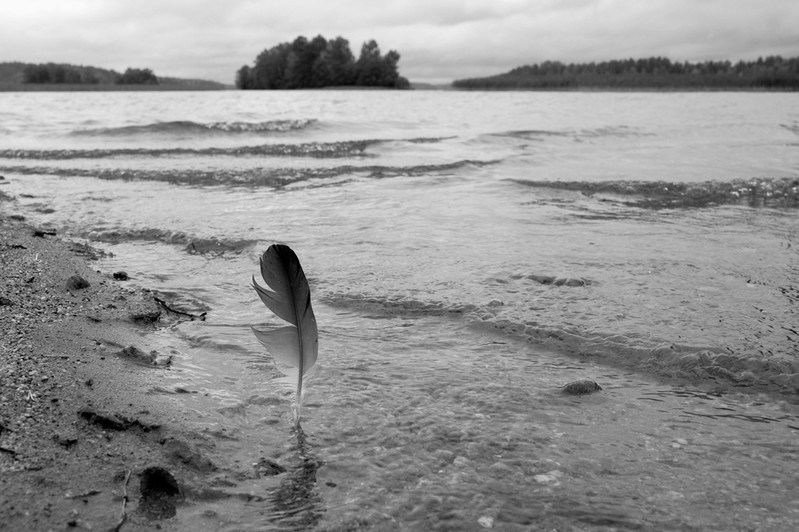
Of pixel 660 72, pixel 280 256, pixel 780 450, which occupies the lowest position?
pixel 780 450

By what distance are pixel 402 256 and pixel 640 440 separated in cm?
298

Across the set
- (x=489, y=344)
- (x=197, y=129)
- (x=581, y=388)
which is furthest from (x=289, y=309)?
(x=197, y=129)

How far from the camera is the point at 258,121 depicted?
22.7 m

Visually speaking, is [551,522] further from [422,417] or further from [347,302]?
[347,302]

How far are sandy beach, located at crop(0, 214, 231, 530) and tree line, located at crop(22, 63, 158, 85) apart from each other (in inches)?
4110

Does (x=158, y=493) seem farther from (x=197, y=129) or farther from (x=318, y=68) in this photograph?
(x=318, y=68)

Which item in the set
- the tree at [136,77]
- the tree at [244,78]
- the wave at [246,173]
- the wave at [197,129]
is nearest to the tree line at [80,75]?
the tree at [136,77]

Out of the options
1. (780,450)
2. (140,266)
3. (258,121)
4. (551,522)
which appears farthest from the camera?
(258,121)

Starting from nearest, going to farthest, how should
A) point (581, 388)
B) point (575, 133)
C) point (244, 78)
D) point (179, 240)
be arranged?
point (581, 388)
point (179, 240)
point (575, 133)
point (244, 78)

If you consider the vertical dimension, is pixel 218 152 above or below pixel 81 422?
above

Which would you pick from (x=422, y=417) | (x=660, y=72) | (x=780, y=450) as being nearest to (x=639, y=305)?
(x=780, y=450)

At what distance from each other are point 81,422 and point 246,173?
29.0ft

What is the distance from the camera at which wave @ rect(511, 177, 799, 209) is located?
26.7 ft

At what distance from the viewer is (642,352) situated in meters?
3.26
